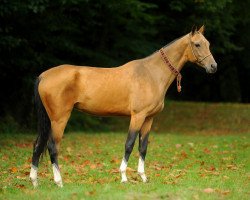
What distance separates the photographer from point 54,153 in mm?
9672

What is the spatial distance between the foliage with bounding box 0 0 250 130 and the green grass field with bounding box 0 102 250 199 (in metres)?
2.98

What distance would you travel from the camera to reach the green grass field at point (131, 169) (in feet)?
28.1

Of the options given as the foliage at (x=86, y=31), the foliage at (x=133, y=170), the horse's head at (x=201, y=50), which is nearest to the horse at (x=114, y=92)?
the horse's head at (x=201, y=50)

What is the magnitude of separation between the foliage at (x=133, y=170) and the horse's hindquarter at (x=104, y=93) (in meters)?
1.33

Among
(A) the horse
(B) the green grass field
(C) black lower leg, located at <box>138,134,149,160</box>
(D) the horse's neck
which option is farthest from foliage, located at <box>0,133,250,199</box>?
(D) the horse's neck

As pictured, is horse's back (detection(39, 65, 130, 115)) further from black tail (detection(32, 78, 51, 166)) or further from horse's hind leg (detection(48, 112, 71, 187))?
horse's hind leg (detection(48, 112, 71, 187))

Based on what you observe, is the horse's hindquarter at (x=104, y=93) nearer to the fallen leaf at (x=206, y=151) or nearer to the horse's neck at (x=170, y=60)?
the horse's neck at (x=170, y=60)

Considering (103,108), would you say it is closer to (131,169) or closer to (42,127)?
(42,127)

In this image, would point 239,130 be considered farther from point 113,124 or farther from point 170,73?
point 170,73

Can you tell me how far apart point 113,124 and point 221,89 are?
1510 cm

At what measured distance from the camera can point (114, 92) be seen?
1003 cm

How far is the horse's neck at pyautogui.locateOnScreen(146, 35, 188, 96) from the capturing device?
34.0 ft

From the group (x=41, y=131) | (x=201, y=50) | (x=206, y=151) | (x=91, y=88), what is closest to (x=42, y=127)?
(x=41, y=131)

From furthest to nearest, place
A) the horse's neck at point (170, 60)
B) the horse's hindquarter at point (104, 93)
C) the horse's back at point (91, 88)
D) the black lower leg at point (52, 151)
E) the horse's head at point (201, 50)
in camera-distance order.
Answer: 1. the horse's neck at point (170, 60)
2. the horse's head at point (201, 50)
3. the horse's hindquarter at point (104, 93)
4. the horse's back at point (91, 88)
5. the black lower leg at point (52, 151)
